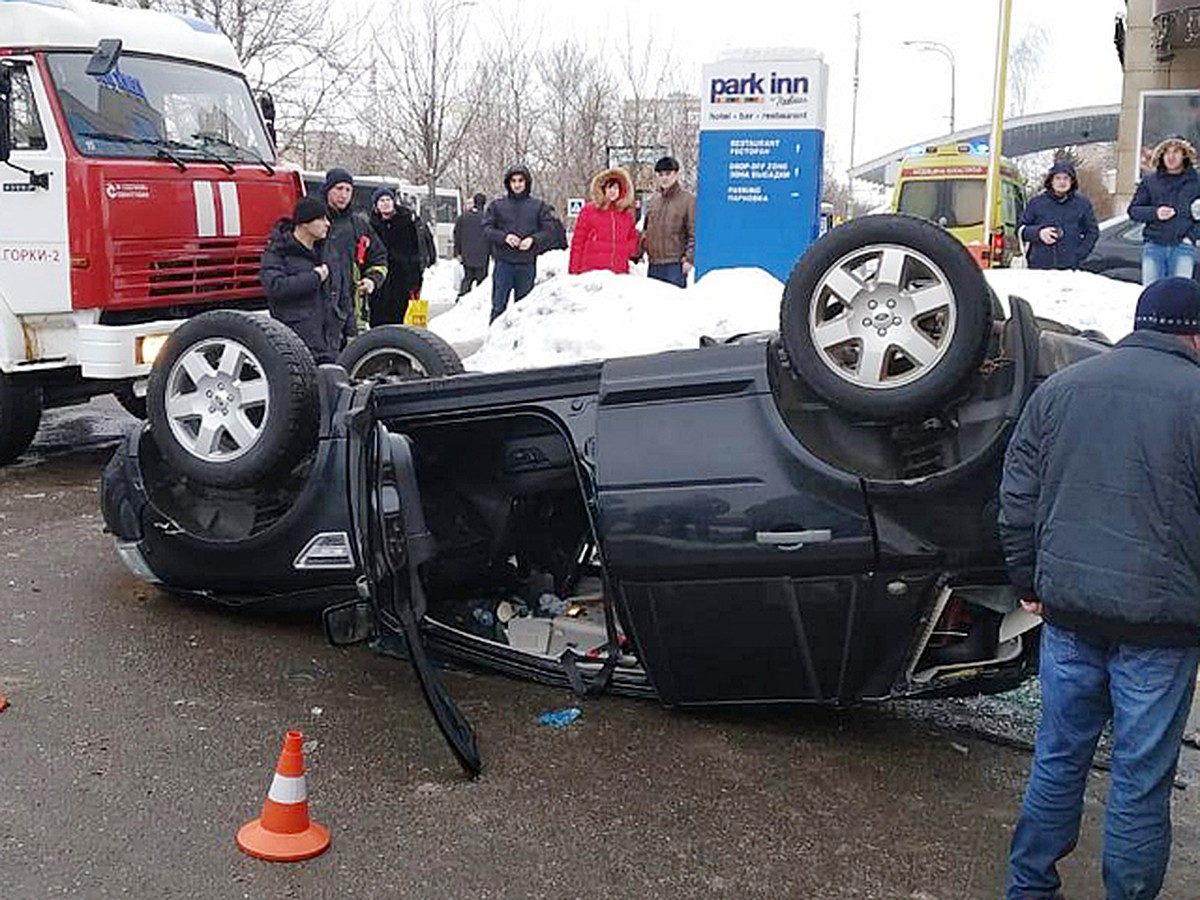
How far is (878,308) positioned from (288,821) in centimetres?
215

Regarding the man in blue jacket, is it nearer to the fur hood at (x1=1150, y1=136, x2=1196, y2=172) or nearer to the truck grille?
the fur hood at (x1=1150, y1=136, x2=1196, y2=172)

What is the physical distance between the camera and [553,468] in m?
4.71

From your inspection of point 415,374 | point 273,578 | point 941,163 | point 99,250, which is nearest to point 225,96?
point 99,250

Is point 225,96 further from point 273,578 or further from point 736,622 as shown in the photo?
point 736,622

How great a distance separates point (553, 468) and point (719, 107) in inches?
362

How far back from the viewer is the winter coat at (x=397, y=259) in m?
11.4

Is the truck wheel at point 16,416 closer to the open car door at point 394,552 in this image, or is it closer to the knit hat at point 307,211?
the knit hat at point 307,211

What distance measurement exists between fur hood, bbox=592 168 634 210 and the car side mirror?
23.5ft

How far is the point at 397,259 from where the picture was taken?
11531 mm

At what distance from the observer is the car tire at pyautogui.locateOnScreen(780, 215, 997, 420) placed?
377 centimetres

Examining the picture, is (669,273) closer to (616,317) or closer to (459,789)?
(616,317)

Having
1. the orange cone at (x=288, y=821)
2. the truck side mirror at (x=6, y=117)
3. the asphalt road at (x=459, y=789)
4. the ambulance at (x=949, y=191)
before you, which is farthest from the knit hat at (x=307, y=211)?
the ambulance at (x=949, y=191)

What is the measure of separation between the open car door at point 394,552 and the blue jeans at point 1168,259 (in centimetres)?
770

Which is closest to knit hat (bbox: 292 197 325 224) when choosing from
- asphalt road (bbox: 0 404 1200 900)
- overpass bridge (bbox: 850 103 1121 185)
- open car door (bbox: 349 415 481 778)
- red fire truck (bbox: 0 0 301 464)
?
red fire truck (bbox: 0 0 301 464)
